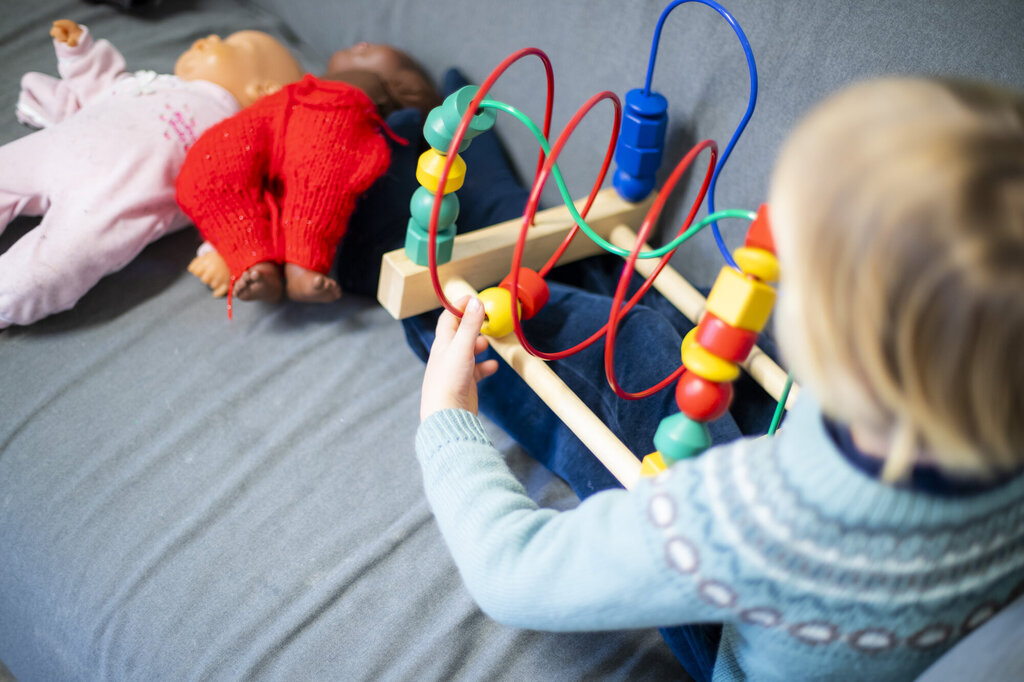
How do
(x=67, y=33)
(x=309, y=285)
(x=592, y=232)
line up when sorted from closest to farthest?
(x=592, y=232), (x=309, y=285), (x=67, y=33)

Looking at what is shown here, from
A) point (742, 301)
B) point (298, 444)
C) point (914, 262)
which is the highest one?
point (914, 262)

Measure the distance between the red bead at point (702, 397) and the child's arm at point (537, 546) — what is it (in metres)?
0.10

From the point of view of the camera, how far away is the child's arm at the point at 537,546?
44 centimetres

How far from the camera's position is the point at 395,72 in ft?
3.38

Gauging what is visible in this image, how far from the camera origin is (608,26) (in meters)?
0.85

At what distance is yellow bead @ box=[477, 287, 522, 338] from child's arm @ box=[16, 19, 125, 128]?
0.70 meters

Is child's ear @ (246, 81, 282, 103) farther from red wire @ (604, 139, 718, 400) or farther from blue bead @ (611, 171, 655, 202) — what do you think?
red wire @ (604, 139, 718, 400)

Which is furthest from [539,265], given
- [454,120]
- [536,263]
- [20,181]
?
[20,181]

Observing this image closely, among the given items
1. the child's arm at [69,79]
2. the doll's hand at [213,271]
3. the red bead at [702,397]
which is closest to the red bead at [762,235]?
the red bead at [702,397]

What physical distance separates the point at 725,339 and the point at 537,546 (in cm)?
19

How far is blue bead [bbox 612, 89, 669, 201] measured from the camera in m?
0.78

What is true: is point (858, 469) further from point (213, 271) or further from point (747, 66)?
point (213, 271)

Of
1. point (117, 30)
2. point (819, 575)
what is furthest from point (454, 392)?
point (117, 30)

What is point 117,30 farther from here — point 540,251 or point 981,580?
point 981,580
